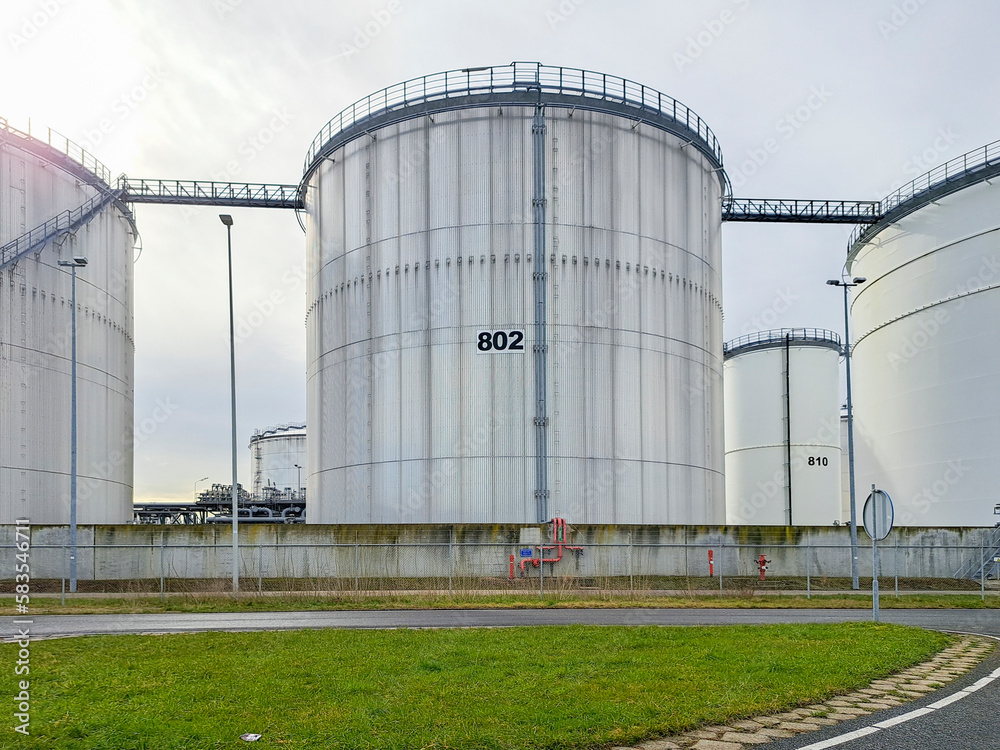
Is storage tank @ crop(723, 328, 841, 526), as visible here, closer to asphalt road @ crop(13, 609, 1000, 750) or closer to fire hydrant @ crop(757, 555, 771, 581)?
fire hydrant @ crop(757, 555, 771, 581)

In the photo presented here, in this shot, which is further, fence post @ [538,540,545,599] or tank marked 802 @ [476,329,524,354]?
tank marked 802 @ [476,329,524,354]

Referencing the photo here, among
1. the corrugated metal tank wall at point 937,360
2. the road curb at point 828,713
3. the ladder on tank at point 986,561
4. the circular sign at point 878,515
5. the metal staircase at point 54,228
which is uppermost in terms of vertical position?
the metal staircase at point 54,228

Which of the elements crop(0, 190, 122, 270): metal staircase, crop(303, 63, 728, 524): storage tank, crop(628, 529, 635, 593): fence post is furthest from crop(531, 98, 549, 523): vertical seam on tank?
crop(0, 190, 122, 270): metal staircase

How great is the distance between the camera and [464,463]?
30828 mm

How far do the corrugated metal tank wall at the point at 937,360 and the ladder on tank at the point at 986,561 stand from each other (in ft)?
14.2

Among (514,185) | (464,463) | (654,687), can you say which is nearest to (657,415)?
(464,463)

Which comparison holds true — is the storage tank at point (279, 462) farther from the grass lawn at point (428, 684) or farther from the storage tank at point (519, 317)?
the grass lawn at point (428, 684)

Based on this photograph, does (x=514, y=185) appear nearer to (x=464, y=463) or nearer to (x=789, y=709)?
(x=464, y=463)

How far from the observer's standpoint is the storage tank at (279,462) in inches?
3100

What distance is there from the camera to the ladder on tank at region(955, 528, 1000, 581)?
29.8 m

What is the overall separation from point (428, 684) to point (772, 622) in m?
10.6

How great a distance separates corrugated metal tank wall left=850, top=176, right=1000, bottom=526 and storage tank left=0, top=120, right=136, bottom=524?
1428 inches

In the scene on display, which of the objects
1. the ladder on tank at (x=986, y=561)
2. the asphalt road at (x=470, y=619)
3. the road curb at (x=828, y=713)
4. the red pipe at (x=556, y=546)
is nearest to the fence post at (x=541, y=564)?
the red pipe at (x=556, y=546)

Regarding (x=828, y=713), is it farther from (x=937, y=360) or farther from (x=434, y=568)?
(x=937, y=360)
